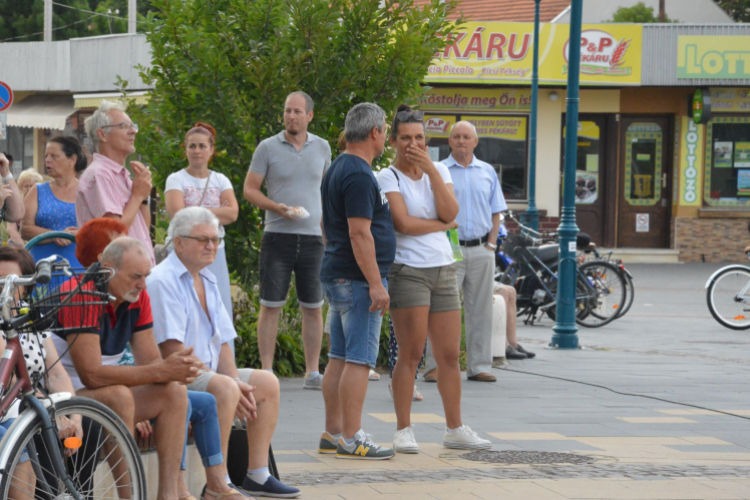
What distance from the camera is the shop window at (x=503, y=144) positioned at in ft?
85.3

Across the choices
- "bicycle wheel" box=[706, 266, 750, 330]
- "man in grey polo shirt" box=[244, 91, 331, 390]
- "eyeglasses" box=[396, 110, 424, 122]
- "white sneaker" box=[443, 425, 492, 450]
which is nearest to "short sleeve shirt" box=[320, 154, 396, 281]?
"eyeglasses" box=[396, 110, 424, 122]

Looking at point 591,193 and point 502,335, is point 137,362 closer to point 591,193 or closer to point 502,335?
point 502,335

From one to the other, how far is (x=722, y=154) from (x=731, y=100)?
1.25 metres

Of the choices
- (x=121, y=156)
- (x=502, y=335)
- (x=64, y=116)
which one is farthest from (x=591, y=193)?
(x=121, y=156)

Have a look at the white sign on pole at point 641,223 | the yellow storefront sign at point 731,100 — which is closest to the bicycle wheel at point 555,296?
the white sign on pole at point 641,223

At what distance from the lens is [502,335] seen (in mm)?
10398

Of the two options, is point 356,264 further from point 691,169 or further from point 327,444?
point 691,169

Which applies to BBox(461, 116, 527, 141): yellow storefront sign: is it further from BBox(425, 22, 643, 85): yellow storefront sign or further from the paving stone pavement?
the paving stone pavement

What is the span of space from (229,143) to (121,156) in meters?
2.91

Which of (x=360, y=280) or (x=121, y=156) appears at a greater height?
(x=121, y=156)

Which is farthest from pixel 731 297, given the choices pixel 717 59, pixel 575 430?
pixel 717 59

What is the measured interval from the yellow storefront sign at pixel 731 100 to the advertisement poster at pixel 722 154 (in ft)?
2.47

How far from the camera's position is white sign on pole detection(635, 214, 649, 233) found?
26391mm

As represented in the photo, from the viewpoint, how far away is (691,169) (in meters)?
26.1
